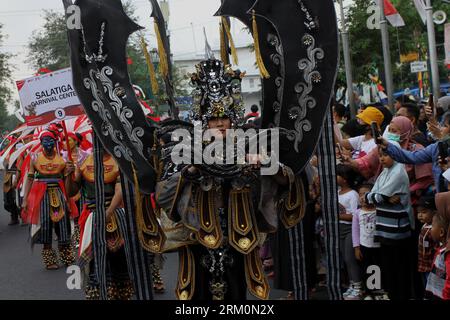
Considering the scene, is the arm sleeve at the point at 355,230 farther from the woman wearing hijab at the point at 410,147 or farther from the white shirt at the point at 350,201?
Result: the woman wearing hijab at the point at 410,147

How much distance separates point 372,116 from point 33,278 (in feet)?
15.5

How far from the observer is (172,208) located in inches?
166

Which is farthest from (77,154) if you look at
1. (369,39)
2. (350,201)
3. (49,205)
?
(369,39)

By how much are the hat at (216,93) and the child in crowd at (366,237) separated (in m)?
2.37

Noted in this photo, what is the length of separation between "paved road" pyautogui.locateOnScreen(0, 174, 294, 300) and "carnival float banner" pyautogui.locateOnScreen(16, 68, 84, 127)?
76.9 inches

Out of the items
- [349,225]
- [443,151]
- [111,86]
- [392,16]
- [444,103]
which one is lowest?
[349,225]

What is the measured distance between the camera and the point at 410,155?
18.4 feet

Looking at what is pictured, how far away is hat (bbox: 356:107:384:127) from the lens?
7219mm

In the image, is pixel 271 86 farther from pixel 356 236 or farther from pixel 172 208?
pixel 356 236

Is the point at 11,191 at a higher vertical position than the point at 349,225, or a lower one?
lower

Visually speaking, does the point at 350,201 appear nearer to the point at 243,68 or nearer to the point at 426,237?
the point at 426,237

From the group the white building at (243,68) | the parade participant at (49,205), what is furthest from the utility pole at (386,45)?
the parade participant at (49,205)

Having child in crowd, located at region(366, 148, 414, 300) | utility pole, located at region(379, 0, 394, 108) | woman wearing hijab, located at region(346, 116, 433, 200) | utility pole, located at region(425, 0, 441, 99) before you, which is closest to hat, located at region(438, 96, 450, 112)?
woman wearing hijab, located at region(346, 116, 433, 200)

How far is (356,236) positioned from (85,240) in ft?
8.08
